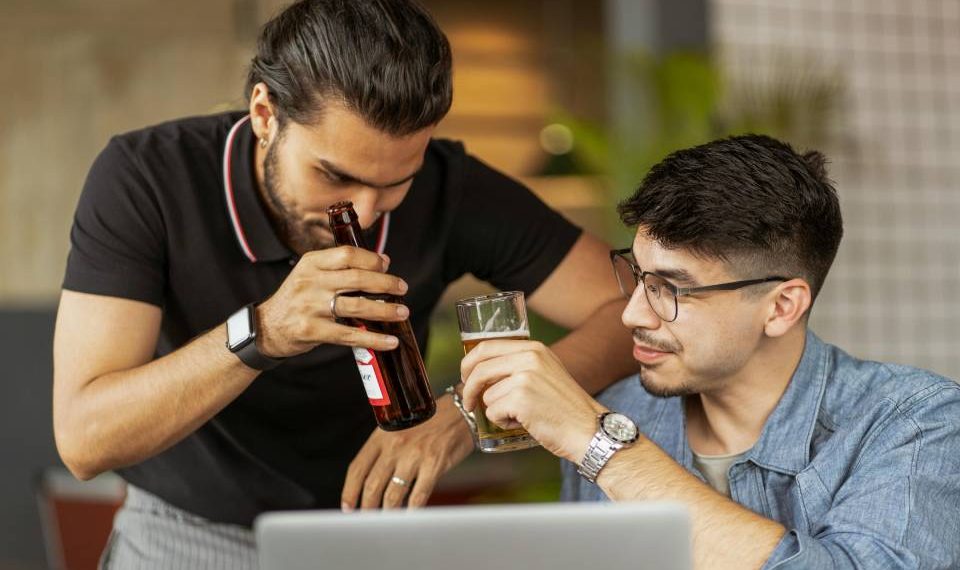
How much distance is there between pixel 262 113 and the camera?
5.54 feet

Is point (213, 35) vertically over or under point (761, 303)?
over

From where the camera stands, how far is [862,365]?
5.15ft

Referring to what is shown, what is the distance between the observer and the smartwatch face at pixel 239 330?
4.78 ft

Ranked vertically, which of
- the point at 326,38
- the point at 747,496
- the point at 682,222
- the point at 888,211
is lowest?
the point at 888,211

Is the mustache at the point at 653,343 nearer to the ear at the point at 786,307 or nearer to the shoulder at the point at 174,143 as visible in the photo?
the ear at the point at 786,307

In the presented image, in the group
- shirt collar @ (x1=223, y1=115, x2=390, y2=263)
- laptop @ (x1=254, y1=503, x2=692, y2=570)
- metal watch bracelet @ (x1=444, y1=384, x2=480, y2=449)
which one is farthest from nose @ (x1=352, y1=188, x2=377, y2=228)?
laptop @ (x1=254, y1=503, x2=692, y2=570)

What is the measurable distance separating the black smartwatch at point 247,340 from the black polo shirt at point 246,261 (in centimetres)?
22

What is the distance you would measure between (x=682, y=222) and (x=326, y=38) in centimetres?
56

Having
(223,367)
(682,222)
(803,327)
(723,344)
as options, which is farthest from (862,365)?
(223,367)

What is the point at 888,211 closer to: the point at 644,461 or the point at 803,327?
the point at 803,327

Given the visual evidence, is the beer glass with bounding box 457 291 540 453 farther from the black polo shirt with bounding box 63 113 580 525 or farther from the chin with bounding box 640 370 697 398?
the black polo shirt with bounding box 63 113 580 525

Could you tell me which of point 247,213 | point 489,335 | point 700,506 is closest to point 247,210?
point 247,213

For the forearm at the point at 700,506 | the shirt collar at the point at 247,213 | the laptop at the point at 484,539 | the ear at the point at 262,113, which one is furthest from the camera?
the shirt collar at the point at 247,213

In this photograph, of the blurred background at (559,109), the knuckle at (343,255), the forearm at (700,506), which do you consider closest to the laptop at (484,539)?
the forearm at (700,506)
